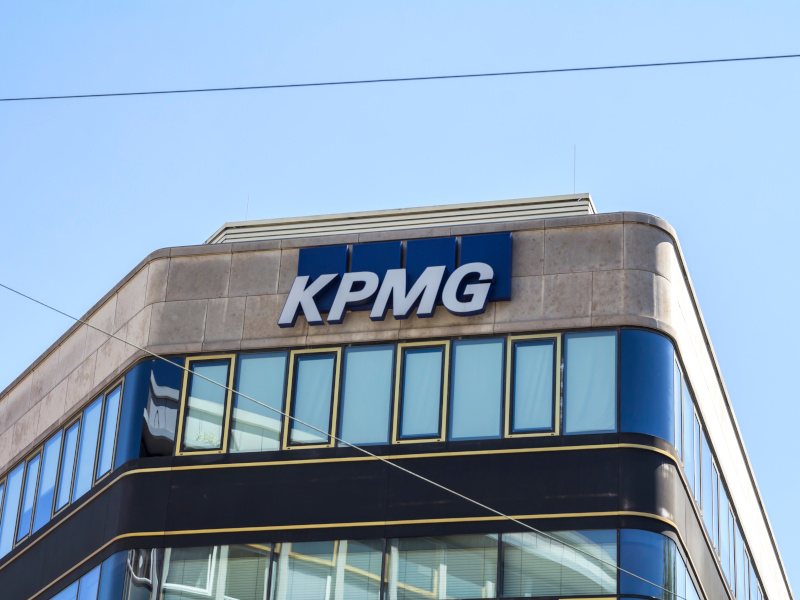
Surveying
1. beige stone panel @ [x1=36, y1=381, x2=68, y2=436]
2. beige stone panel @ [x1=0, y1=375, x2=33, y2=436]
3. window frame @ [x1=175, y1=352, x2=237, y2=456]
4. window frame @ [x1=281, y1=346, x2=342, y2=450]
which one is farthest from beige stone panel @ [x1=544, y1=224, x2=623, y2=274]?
beige stone panel @ [x1=0, y1=375, x2=33, y2=436]

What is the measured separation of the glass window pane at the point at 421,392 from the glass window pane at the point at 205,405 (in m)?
4.03

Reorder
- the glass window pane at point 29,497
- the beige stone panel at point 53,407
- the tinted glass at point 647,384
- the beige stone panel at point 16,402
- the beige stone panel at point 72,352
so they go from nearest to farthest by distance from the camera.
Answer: the tinted glass at point 647,384, the beige stone panel at point 72,352, the beige stone panel at point 53,407, the glass window pane at point 29,497, the beige stone panel at point 16,402

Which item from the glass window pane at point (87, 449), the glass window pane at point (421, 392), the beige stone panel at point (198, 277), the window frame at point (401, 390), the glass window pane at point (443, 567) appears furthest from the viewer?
the glass window pane at point (87, 449)

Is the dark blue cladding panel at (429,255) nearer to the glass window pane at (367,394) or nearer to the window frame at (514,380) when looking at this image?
the glass window pane at (367,394)

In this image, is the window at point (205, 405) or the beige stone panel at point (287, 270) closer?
the window at point (205, 405)

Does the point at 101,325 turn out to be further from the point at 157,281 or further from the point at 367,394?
the point at 367,394

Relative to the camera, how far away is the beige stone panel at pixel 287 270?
4112 centimetres

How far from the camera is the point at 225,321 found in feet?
135

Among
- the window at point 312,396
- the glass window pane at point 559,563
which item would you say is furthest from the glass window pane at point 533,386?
the window at point 312,396

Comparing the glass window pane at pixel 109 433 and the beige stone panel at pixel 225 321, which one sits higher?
the beige stone panel at pixel 225 321

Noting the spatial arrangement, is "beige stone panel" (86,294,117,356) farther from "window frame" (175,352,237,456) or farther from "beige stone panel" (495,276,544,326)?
"beige stone panel" (495,276,544,326)

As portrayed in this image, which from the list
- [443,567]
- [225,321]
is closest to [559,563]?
[443,567]

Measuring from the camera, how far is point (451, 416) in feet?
127

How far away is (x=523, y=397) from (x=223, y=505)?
6.70m
